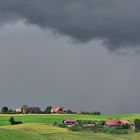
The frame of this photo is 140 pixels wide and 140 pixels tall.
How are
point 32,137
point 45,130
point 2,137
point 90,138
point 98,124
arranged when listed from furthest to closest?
1. point 98,124
2. point 45,130
3. point 90,138
4. point 32,137
5. point 2,137

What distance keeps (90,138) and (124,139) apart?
1074cm

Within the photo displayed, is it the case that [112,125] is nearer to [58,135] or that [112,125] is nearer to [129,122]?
[129,122]

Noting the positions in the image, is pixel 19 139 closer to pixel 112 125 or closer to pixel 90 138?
pixel 90 138

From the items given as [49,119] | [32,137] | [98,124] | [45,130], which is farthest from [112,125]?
[32,137]

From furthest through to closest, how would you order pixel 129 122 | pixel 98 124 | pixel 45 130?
pixel 129 122 → pixel 98 124 → pixel 45 130

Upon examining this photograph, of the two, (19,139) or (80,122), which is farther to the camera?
(80,122)

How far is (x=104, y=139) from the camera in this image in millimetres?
113500

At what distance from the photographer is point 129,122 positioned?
590ft

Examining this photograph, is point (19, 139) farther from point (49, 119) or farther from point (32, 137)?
point (49, 119)

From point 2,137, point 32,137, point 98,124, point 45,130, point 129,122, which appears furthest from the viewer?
point 129,122

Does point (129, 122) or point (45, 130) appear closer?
point (45, 130)

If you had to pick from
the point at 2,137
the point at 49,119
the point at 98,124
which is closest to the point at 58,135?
the point at 2,137

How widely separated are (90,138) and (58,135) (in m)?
7.11

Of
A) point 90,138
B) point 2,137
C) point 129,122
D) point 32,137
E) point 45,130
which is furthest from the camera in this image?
point 129,122
